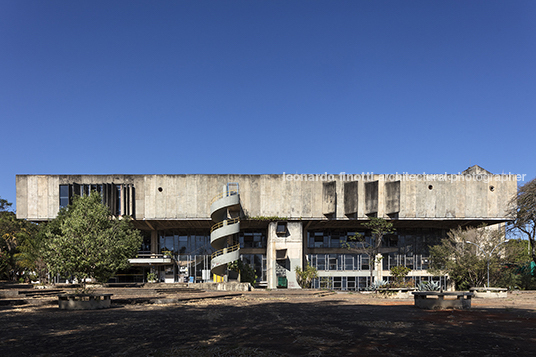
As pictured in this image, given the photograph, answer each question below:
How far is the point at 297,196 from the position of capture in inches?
Answer: 1598

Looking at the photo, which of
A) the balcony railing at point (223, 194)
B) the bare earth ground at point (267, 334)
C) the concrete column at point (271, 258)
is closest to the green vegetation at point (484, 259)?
the concrete column at point (271, 258)

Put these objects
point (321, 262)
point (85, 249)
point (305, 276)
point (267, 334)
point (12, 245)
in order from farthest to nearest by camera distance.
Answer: point (12, 245) → point (321, 262) → point (305, 276) → point (85, 249) → point (267, 334)

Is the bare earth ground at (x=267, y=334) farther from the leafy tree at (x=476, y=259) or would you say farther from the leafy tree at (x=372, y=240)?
the leafy tree at (x=372, y=240)

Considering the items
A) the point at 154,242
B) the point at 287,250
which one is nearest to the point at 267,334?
the point at 287,250

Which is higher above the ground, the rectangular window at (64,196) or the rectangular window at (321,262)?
the rectangular window at (64,196)

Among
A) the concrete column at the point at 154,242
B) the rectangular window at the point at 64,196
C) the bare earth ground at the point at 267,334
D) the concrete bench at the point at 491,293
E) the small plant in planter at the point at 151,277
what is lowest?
the small plant in planter at the point at 151,277

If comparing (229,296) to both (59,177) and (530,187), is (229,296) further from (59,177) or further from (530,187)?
(530,187)

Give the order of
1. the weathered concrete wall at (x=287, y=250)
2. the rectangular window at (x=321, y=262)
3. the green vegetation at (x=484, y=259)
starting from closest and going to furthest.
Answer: the green vegetation at (x=484, y=259)
the weathered concrete wall at (x=287, y=250)
the rectangular window at (x=321, y=262)

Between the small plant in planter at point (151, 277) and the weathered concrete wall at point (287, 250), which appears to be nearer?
the weathered concrete wall at point (287, 250)

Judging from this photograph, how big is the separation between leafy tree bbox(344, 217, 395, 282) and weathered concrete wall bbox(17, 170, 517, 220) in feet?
4.25

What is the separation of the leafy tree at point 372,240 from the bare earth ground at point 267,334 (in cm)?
2452

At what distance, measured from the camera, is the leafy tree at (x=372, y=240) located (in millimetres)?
39094

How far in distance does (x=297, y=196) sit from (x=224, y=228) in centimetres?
871

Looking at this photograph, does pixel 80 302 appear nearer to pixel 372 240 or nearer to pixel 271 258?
pixel 271 258
